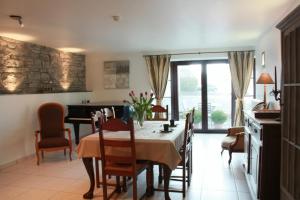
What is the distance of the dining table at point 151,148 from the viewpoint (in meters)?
2.92

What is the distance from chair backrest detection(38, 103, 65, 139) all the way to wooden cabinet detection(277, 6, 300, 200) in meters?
4.26

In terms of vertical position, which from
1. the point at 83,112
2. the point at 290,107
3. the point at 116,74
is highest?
the point at 116,74

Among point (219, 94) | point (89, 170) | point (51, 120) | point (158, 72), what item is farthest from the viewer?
point (219, 94)

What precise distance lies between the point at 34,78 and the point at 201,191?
4.32m

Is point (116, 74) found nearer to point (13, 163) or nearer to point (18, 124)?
point (18, 124)

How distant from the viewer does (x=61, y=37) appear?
520cm

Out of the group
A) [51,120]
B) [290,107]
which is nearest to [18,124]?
[51,120]

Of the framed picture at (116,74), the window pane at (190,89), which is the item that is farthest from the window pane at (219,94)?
the framed picture at (116,74)

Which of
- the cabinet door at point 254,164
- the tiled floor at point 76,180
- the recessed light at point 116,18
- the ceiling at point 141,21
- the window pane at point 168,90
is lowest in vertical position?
the tiled floor at point 76,180

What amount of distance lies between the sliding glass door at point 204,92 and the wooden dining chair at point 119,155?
465 centimetres

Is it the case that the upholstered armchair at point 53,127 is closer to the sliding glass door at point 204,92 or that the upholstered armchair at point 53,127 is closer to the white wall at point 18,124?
the white wall at point 18,124

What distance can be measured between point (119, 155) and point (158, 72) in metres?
4.38

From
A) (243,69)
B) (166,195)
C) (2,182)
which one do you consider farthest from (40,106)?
(243,69)

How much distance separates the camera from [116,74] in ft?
25.0
